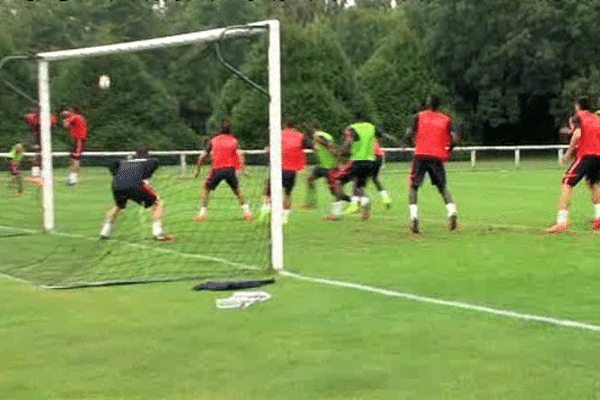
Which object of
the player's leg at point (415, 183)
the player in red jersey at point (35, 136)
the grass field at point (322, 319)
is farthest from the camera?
the player in red jersey at point (35, 136)

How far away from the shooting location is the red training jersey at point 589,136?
545 inches

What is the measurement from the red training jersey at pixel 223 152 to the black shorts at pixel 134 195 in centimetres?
257

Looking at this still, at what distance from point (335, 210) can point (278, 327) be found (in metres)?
9.63

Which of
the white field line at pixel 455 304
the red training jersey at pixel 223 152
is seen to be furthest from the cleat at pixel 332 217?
the white field line at pixel 455 304

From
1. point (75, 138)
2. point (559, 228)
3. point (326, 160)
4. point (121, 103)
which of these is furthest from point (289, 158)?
point (121, 103)

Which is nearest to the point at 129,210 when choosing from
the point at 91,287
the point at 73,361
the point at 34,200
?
the point at 34,200

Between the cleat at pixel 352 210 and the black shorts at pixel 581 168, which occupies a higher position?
the black shorts at pixel 581 168

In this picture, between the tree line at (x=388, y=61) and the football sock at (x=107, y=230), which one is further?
the tree line at (x=388, y=61)

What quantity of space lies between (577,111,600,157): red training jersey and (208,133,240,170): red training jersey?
592 cm

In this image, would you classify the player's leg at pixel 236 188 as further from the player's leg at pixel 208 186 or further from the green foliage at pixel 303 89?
the green foliage at pixel 303 89

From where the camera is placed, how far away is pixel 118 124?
39500mm

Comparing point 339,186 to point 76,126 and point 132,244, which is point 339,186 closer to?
point 132,244

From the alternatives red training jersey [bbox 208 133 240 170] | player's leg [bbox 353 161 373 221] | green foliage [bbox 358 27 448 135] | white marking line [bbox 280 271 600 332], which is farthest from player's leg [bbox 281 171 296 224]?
green foliage [bbox 358 27 448 135]

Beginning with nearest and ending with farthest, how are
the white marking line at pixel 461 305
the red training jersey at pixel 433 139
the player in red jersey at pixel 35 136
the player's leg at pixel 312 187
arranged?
the white marking line at pixel 461 305 → the red training jersey at pixel 433 139 → the player's leg at pixel 312 187 → the player in red jersey at pixel 35 136
